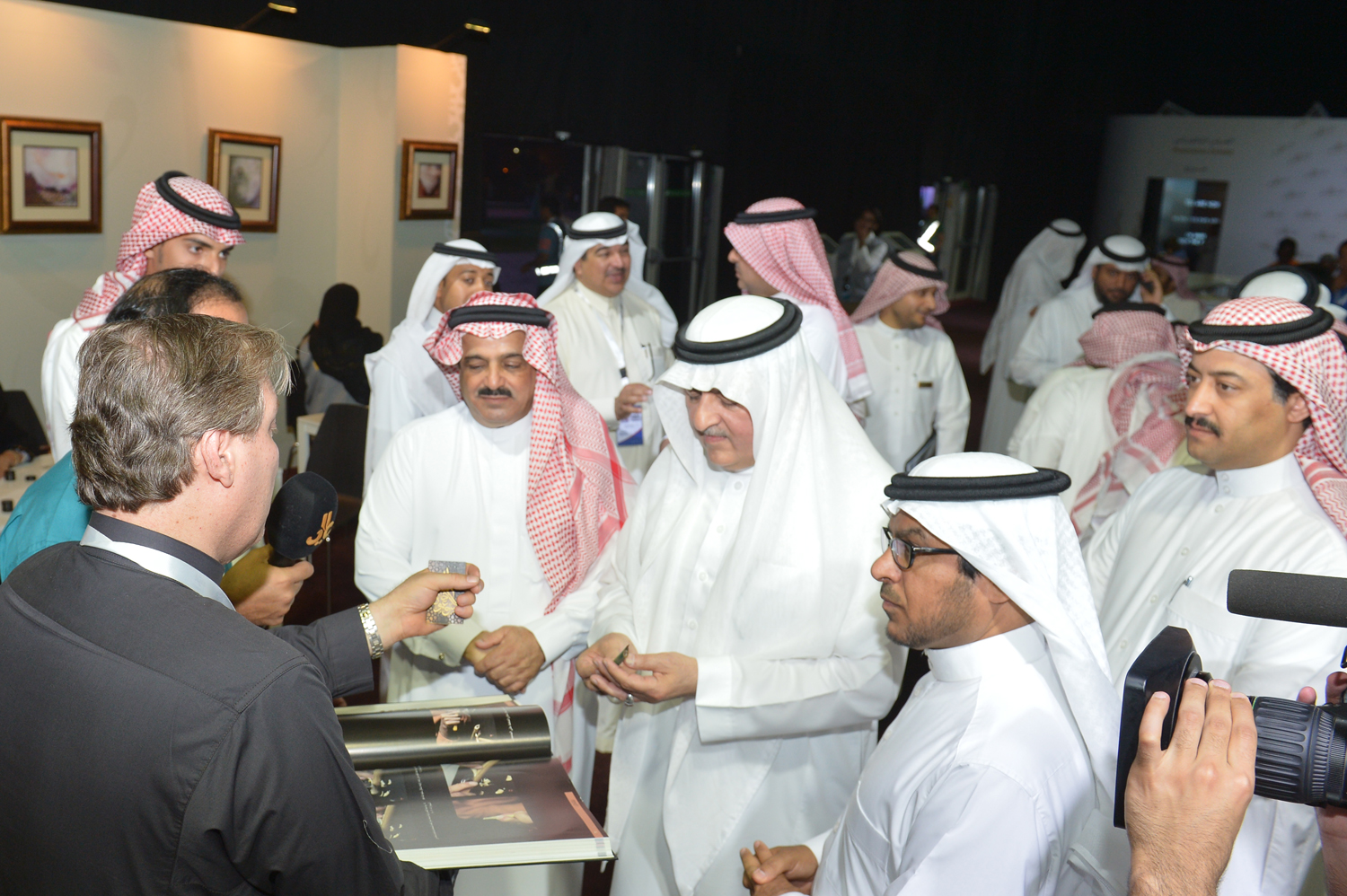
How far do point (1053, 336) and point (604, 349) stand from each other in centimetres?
299

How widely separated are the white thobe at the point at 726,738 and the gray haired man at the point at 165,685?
3.40 feet

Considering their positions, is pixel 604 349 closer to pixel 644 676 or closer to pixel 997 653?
pixel 644 676

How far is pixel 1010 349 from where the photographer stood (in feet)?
24.6

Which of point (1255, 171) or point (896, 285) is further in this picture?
point (1255, 171)

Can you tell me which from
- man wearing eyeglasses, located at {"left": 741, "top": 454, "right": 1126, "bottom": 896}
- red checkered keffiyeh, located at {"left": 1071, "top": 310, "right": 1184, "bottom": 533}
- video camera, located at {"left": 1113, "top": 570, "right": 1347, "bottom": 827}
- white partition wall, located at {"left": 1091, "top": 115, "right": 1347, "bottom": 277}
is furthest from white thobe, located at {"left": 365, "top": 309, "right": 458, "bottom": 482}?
white partition wall, located at {"left": 1091, "top": 115, "right": 1347, "bottom": 277}

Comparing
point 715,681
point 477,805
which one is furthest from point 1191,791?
point 715,681

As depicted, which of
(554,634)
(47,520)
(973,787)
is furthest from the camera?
(554,634)

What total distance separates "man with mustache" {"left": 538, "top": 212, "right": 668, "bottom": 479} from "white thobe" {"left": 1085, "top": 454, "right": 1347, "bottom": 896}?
2.23 metres

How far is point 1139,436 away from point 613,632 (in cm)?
230

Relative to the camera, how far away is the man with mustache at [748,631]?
2.17m

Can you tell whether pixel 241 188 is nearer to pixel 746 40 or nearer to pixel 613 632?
pixel 613 632

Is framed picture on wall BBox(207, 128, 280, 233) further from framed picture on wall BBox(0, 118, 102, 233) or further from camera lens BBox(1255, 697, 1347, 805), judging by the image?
camera lens BBox(1255, 697, 1347, 805)

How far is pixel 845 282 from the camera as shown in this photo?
12.9 metres

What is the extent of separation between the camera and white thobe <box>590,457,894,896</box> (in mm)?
2162
